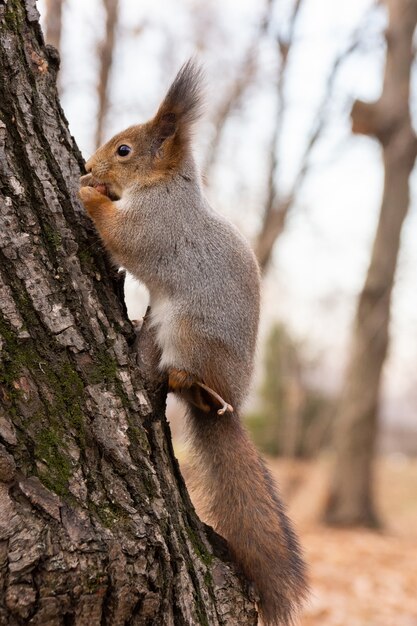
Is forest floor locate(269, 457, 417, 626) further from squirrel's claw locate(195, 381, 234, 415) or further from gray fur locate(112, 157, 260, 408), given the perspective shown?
gray fur locate(112, 157, 260, 408)

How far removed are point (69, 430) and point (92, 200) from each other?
905mm

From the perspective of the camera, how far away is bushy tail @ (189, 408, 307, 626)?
1847mm

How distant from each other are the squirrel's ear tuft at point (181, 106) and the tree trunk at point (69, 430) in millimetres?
549

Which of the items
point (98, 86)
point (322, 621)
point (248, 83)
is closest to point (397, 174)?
point (248, 83)

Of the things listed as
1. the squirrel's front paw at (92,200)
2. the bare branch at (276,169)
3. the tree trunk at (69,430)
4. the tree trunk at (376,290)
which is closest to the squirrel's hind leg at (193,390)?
the tree trunk at (69,430)

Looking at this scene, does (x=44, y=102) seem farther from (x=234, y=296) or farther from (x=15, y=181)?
(x=234, y=296)

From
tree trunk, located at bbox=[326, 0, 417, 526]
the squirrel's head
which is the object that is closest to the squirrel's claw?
the squirrel's head

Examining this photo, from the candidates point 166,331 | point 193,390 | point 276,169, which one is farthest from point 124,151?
point 276,169

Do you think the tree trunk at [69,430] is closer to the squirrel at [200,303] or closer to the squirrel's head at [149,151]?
the squirrel at [200,303]

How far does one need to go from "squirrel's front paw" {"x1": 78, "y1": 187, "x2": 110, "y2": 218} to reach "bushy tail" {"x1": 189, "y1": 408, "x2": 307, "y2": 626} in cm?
75

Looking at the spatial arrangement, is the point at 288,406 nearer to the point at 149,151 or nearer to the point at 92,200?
the point at 149,151

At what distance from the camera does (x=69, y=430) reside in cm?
160

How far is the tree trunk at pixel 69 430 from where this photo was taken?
145 cm

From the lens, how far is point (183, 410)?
2.25 m
